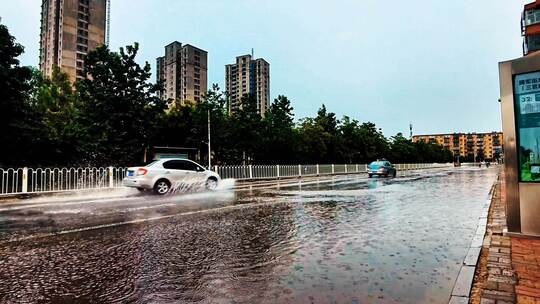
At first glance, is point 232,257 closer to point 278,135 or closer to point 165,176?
point 165,176

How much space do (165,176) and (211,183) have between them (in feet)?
8.60

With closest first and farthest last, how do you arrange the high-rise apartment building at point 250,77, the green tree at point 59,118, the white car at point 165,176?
the white car at point 165,176, the green tree at point 59,118, the high-rise apartment building at point 250,77

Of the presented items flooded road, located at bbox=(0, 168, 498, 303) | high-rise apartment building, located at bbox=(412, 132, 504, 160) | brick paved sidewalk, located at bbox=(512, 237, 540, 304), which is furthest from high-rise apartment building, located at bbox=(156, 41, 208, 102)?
high-rise apartment building, located at bbox=(412, 132, 504, 160)

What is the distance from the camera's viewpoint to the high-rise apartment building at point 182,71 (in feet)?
275

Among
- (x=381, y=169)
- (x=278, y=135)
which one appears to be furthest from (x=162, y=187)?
(x=381, y=169)

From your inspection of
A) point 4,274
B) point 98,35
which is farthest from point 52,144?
point 98,35

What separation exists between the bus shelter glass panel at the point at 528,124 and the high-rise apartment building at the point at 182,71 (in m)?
75.7

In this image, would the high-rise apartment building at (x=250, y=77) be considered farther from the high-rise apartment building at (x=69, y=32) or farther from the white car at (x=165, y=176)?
the high-rise apartment building at (x=69, y=32)

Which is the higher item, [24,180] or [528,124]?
[528,124]

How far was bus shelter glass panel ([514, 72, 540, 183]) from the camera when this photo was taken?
5851 mm

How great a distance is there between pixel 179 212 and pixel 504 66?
801cm

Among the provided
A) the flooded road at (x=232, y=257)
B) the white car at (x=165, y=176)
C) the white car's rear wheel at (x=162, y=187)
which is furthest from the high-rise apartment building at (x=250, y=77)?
the flooded road at (x=232, y=257)

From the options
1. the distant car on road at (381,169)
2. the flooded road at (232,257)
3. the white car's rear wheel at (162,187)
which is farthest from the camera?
the distant car on road at (381,169)

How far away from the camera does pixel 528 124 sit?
19.4 ft
